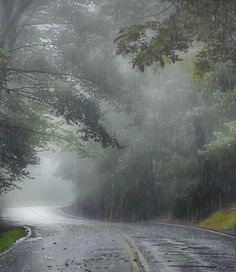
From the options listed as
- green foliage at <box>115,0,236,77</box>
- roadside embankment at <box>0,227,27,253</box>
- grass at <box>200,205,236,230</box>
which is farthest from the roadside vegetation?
roadside embankment at <box>0,227,27,253</box>

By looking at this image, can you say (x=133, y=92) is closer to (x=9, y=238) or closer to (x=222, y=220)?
(x=222, y=220)

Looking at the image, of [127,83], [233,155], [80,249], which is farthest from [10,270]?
[233,155]

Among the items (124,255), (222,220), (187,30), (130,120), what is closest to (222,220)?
(222,220)

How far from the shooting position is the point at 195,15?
9859 mm

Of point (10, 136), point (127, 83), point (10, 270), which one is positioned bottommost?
point (10, 270)

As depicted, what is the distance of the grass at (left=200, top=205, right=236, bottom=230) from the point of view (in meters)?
26.1

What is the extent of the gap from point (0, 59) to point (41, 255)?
21.8 feet

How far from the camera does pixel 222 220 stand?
27812mm

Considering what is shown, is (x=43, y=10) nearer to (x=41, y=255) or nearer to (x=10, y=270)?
(x=41, y=255)

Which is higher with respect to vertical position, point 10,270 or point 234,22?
point 234,22

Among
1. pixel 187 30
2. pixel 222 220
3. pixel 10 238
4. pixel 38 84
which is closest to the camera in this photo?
pixel 187 30

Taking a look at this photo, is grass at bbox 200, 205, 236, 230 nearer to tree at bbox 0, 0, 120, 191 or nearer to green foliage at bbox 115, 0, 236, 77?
tree at bbox 0, 0, 120, 191

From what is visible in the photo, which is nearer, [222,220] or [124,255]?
[124,255]

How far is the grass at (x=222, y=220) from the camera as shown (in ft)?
85.5
